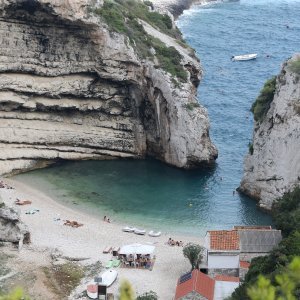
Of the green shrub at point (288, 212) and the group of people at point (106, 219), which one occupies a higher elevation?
the green shrub at point (288, 212)

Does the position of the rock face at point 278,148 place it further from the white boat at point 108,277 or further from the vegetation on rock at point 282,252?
the white boat at point 108,277

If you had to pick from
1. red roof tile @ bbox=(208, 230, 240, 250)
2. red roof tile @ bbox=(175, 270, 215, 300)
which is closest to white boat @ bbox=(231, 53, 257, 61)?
red roof tile @ bbox=(208, 230, 240, 250)

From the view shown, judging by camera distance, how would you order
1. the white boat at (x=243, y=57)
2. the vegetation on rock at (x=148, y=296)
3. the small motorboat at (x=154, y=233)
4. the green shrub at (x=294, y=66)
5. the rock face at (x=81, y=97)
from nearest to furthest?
the vegetation on rock at (x=148, y=296) → the small motorboat at (x=154, y=233) → the green shrub at (x=294, y=66) → the rock face at (x=81, y=97) → the white boat at (x=243, y=57)

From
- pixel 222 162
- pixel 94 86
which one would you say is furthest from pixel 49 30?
pixel 222 162

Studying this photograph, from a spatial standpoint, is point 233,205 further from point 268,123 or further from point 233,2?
point 233,2

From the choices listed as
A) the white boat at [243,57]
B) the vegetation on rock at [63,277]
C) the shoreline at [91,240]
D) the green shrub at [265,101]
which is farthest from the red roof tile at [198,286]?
the white boat at [243,57]

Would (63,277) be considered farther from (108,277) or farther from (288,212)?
(288,212)

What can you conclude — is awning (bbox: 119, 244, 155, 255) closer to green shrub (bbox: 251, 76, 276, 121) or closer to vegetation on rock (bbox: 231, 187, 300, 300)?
vegetation on rock (bbox: 231, 187, 300, 300)
